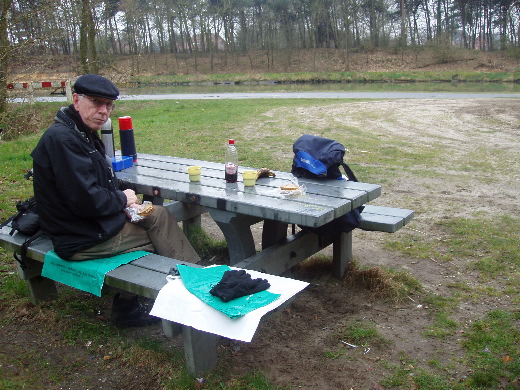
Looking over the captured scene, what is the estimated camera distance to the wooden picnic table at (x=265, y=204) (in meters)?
3.15

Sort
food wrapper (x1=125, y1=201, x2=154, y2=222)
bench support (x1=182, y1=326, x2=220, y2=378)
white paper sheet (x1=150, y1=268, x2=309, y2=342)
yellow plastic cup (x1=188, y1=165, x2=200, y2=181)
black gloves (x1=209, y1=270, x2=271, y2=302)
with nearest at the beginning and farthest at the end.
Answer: white paper sheet (x1=150, y1=268, x2=309, y2=342) → black gloves (x1=209, y1=270, x2=271, y2=302) → bench support (x1=182, y1=326, x2=220, y2=378) → food wrapper (x1=125, y1=201, x2=154, y2=222) → yellow plastic cup (x1=188, y1=165, x2=200, y2=181)

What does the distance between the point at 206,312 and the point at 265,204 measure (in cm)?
84

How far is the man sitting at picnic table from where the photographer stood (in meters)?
2.99

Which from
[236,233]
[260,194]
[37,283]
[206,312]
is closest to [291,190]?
[260,194]

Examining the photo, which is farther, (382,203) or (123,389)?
(382,203)

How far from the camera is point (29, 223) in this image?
3488 millimetres

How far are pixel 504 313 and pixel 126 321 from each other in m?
2.45

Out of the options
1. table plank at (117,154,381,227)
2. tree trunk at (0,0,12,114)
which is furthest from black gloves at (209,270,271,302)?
tree trunk at (0,0,12,114)

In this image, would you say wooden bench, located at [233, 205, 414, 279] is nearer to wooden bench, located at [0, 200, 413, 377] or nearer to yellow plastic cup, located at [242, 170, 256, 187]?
wooden bench, located at [0, 200, 413, 377]

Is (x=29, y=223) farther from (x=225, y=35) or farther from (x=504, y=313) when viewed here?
(x=225, y=35)

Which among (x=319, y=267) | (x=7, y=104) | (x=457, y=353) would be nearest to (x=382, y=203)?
(x=319, y=267)

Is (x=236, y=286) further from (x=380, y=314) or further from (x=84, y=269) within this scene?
(x=380, y=314)

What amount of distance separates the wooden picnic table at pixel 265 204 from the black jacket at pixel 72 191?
59cm

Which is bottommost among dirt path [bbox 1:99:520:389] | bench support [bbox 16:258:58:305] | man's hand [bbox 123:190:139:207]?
dirt path [bbox 1:99:520:389]
